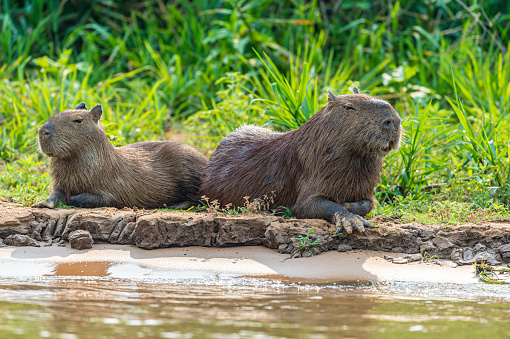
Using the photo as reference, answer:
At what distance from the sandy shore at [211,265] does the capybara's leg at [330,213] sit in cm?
20

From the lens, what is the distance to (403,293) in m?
4.06

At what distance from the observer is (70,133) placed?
18.2ft

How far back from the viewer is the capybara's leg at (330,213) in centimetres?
475

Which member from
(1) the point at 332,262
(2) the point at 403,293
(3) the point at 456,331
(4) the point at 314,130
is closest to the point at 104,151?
(4) the point at 314,130

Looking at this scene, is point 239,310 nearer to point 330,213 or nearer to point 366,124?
point 330,213

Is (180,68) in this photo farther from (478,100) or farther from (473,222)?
(473,222)

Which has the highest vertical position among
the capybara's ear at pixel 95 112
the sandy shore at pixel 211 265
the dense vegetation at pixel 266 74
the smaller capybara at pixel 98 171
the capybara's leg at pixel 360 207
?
the dense vegetation at pixel 266 74

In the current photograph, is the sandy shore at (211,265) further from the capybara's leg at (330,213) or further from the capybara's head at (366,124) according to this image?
the capybara's head at (366,124)

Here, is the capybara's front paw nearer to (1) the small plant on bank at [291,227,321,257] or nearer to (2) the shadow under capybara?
(2) the shadow under capybara

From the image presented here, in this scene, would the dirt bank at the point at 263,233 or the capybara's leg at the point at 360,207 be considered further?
the capybara's leg at the point at 360,207

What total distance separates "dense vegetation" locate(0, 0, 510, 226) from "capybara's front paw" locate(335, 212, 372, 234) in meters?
0.77

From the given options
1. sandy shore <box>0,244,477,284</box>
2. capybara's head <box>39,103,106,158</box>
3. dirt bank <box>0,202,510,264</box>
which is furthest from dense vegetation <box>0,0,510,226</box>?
sandy shore <box>0,244,477,284</box>

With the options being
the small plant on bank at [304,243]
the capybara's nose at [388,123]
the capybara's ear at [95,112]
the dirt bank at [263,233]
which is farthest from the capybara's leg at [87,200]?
the capybara's nose at [388,123]

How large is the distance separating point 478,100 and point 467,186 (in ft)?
7.79
